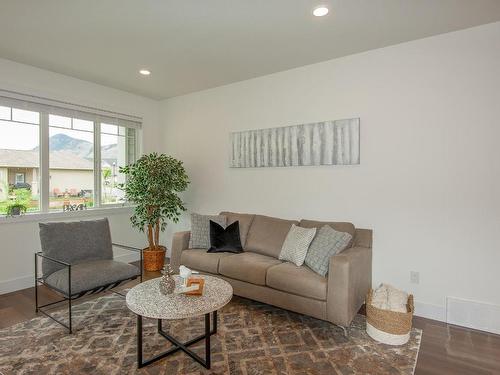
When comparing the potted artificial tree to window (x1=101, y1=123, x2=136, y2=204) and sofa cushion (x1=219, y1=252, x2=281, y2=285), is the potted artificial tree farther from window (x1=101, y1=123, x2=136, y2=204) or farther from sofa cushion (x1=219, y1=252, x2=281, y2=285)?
sofa cushion (x1=219, y1=252, x2=281, y2=285)

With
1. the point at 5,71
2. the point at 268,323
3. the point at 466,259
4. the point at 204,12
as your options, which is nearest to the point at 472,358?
the point at 466,259

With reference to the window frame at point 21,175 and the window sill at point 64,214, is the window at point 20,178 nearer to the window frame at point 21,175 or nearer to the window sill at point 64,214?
the window frame at point 21,175

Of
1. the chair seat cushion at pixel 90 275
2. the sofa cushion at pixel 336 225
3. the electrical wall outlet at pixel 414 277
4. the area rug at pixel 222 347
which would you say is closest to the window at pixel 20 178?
the chair seat cushion at pixel 90 275

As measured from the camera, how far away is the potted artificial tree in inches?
167

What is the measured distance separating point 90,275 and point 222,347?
139 centimetres

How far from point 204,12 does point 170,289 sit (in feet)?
7.30

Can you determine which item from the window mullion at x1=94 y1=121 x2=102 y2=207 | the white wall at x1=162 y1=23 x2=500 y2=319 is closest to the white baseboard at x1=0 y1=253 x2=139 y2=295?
the window mullion at x1=94 y1=121 x2=102 y2=207

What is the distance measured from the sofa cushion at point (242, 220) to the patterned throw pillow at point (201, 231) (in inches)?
5.5

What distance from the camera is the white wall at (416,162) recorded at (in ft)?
8.81

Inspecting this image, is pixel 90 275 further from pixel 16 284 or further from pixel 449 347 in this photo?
pixel 449 347

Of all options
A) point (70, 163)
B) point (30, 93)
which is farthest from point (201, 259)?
point (30, 93)

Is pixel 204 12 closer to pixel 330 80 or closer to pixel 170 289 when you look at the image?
pixel 330 80

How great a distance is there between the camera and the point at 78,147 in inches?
169

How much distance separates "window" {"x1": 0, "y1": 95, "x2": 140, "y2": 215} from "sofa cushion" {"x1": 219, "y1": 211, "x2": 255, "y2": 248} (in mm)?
1954
